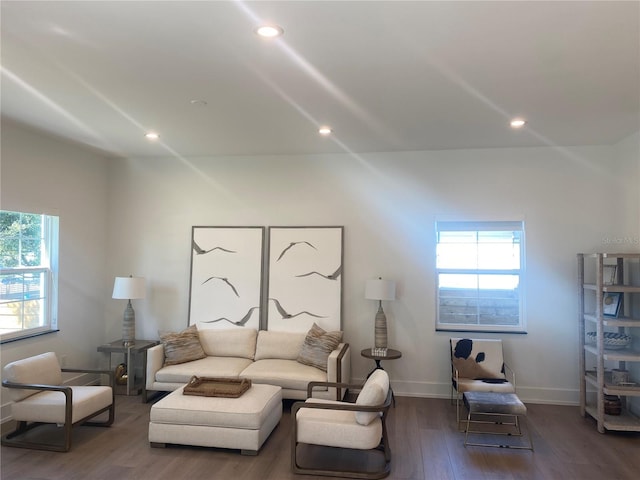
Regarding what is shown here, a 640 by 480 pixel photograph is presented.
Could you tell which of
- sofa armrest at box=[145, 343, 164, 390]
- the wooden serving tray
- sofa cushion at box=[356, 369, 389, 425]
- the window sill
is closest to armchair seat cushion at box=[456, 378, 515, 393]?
sofa cushion at box=[356, 369, 389, 425]

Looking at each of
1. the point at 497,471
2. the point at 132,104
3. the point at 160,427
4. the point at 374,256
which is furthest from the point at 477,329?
the point at 132,104

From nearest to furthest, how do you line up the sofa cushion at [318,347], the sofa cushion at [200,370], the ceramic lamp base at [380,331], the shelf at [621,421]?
the shelf at [621,421], the sofa cushion at [200,370], the sofa cushion at [318,347], the ceramic lamp base at [380,331]

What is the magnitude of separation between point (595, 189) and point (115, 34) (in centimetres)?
497

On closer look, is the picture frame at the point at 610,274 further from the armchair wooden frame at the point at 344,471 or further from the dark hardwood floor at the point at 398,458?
the armchair wooden frame at the point at 344,471

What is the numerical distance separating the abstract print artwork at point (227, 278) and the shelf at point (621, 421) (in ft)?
12.2

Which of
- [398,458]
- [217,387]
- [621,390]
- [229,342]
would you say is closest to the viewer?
[398,458]

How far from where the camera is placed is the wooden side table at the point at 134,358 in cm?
532

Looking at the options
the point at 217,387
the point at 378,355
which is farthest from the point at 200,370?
the point at 378,355

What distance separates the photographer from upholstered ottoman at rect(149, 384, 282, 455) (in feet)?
12.3

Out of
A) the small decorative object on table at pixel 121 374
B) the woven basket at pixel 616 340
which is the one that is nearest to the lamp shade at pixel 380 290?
the woven basket at pixel 616 340

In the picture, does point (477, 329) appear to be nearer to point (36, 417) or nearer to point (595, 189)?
point (595, 189)

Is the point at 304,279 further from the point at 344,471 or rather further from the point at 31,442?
the point at 31,442

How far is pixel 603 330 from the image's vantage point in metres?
4.46

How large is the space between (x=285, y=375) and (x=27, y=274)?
2.95m
